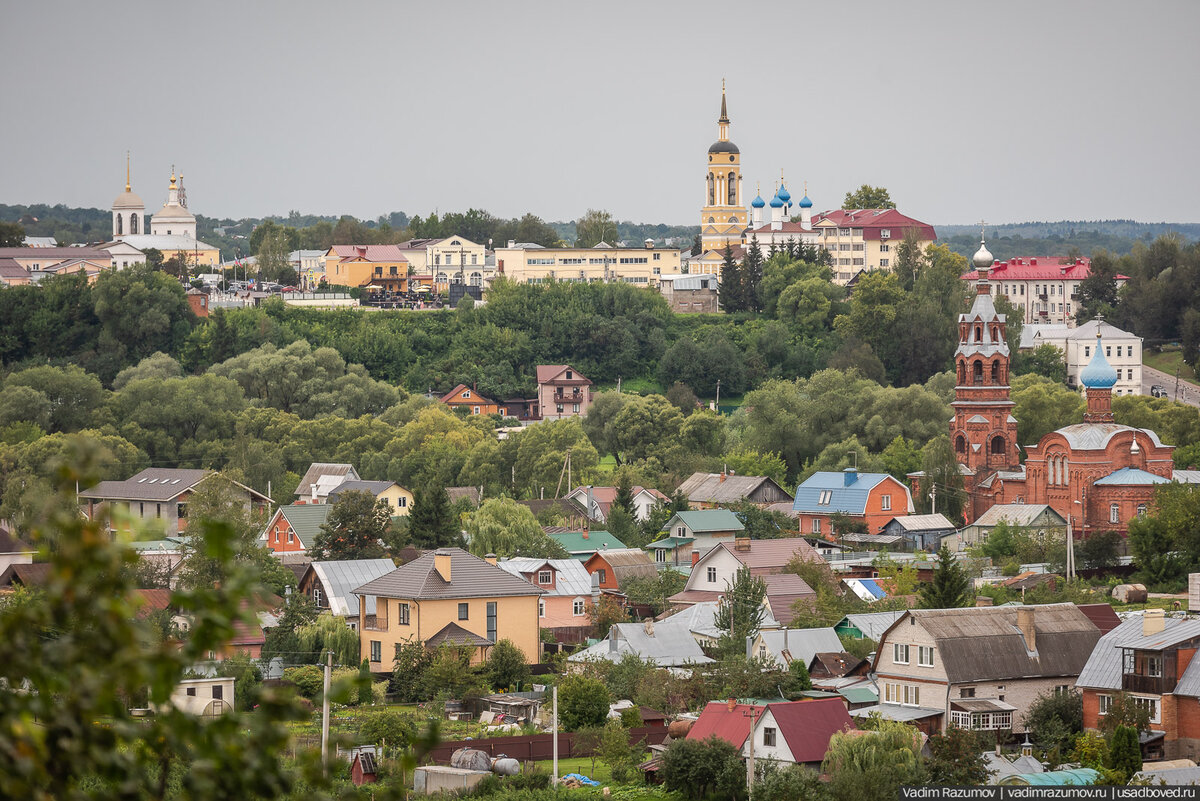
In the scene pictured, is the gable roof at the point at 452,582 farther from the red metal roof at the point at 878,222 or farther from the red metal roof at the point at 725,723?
the red metal roof at the point at 878,222

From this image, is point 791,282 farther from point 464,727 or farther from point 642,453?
point 464,727

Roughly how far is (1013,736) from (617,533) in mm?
27673

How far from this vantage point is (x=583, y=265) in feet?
384

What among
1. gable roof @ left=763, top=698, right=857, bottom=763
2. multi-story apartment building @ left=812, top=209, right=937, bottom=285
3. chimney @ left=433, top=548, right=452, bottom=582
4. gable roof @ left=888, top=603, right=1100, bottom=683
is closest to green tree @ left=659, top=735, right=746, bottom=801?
gable roof @ left=763, top=698, right=857, bottom=763

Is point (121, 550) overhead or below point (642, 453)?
overhead

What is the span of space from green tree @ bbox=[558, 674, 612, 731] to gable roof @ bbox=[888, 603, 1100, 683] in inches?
215

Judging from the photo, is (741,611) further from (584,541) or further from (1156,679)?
(584,541)

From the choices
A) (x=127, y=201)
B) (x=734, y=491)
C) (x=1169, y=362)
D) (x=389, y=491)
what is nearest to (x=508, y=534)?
(x=734, y=491)

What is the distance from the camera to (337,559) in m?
51.1

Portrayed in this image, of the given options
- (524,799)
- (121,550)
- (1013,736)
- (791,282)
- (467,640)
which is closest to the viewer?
(121,550)

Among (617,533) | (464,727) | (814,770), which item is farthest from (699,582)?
(814,770)

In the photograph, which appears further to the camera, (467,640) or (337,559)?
(337,559)

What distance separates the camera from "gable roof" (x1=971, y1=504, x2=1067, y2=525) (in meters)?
58.2

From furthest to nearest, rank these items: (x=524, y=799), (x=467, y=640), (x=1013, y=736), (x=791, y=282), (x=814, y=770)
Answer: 1. (x=791, y=282)
2. (x=467, y=640)
3. (x=1013, y=736)
4. (x=814, y=770)
5. (x=524, y=799)
